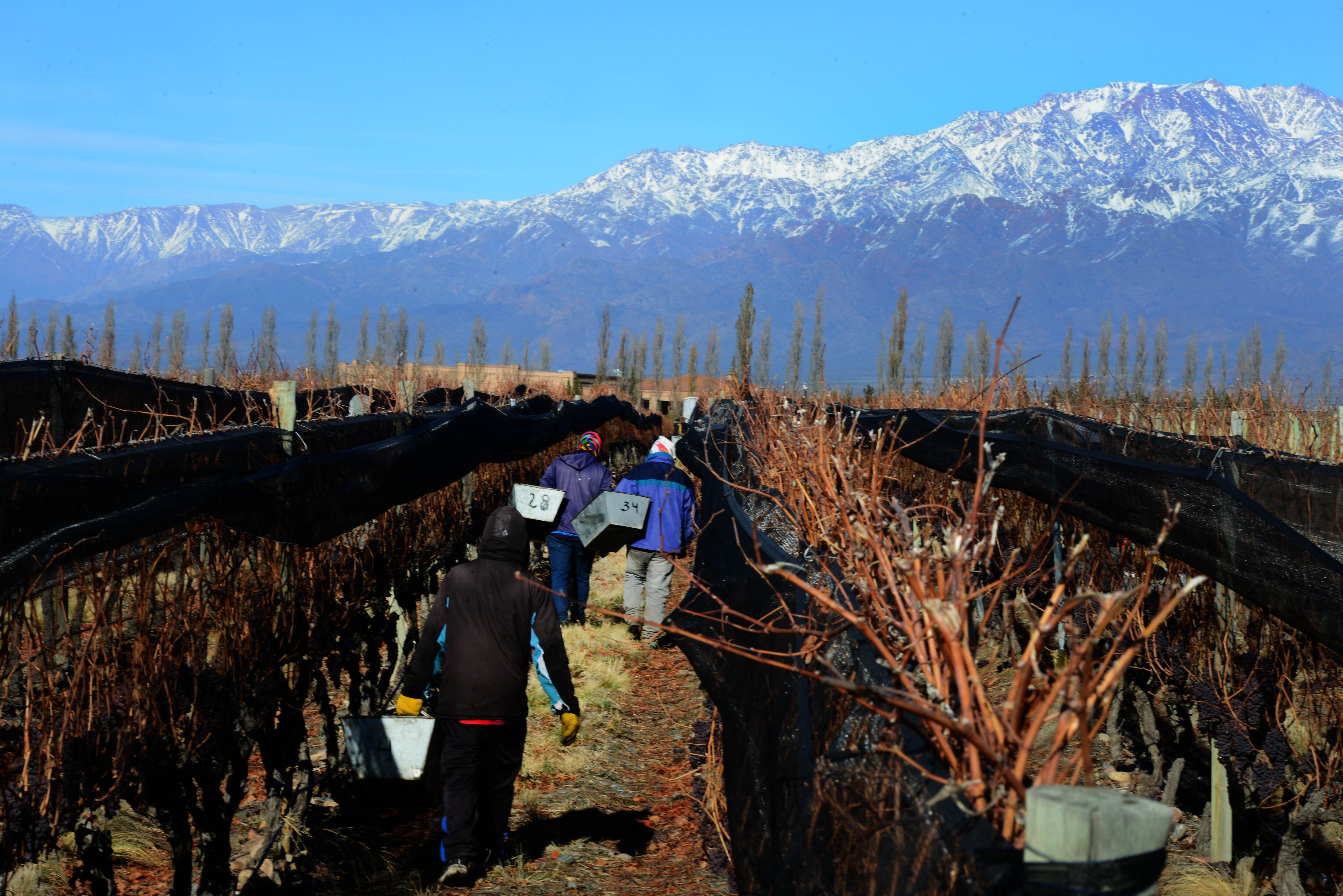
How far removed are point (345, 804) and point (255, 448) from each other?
7.02ft

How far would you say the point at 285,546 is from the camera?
4633 mm

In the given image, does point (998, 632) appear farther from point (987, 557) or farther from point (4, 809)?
point (4, 809)

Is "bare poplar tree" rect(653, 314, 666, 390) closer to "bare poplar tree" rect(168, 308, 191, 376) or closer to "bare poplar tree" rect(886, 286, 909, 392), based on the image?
"bare poplar tree" rect(886, 286, 909, 392)

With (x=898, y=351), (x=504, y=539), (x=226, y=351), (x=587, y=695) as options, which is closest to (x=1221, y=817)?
(x=504, y=539)

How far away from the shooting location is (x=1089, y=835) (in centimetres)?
140

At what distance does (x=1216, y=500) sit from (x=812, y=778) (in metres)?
1.91

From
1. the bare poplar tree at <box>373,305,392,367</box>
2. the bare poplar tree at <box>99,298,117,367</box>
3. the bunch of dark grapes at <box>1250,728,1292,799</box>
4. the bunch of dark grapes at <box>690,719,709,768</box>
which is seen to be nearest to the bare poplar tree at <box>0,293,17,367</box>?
the bare poplar tree at <box>99,298,117,367</box>

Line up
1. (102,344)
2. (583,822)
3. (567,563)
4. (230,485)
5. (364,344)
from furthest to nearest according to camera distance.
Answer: (364,344), (102,344), (567,563), (583,822), (230,485)

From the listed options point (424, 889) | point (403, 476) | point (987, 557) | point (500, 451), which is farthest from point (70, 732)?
point (500, 451)

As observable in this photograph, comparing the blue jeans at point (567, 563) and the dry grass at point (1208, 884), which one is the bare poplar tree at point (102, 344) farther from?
the dry grass at point (1208, 884)

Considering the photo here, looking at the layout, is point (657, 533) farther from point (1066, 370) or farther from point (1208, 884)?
point (1066, 370)

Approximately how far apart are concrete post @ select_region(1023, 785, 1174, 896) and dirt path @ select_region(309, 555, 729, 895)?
3456mm

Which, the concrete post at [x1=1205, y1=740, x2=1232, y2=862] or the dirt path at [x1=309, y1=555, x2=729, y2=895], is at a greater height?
the concrete post at [x1=1205, y1=740, x2=1232, y2=862]

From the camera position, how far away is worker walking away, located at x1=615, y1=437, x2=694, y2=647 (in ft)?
29.9
